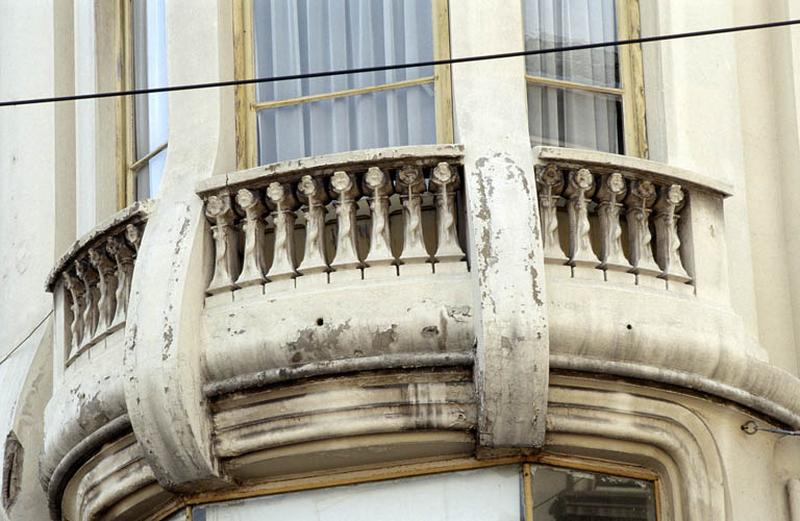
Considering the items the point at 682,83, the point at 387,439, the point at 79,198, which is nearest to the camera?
the point at 387,439

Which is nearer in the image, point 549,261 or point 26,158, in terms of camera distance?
point 549,261

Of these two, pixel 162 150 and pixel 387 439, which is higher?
pixel 162 150

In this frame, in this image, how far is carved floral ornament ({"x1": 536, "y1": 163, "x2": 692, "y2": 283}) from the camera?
14.9m

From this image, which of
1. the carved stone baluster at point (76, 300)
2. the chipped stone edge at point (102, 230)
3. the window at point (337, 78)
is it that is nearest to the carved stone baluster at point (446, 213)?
the window at point (337, 78)

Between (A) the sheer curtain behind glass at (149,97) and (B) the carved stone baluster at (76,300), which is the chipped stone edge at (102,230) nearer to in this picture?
(B) the carved stone baluster at (76,300)

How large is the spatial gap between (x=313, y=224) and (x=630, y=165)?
1.91 metres

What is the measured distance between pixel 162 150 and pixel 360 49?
5.26 feet

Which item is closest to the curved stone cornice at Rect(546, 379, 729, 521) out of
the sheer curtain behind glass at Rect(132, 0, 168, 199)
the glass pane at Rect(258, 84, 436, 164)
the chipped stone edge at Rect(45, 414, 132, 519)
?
the glass pane at Rect(258, 84, 436, 164)

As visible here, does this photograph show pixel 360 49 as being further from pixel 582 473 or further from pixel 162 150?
pixel 582 473

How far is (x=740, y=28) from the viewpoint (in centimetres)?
1544

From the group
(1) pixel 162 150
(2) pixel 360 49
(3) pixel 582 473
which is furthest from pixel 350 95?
(3) pixel 582 473

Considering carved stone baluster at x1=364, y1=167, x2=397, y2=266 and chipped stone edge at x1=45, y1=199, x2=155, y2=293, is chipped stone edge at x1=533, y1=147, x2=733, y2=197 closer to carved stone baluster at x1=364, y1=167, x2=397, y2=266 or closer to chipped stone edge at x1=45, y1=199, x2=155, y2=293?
carved stone baluster at x1=364, y1=167, x2=397, y2=266

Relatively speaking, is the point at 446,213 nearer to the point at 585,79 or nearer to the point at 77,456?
the point at 585,79

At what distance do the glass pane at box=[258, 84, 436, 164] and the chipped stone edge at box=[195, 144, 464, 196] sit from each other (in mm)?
737
